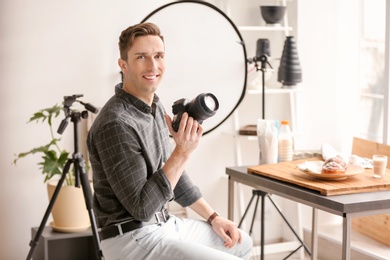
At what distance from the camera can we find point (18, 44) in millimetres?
3787

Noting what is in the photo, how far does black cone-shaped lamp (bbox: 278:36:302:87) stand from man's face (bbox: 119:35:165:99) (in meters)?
1.44

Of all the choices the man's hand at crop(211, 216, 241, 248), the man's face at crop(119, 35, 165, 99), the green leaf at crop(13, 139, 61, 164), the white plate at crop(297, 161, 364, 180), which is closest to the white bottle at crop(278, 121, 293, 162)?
the white plate at crop(297, 161, 364, 180)

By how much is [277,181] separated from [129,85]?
760 millimetres

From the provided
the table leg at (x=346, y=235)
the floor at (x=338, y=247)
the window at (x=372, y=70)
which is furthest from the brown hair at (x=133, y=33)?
the window at (x=372, y=70)

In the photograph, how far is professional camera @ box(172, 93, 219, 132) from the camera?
8.02 ft

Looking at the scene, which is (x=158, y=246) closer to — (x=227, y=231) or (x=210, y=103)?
(x=227, y=231)

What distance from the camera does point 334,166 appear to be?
2.82 m

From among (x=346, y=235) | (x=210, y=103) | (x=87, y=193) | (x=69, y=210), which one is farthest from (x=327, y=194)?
(x=69, y=210)

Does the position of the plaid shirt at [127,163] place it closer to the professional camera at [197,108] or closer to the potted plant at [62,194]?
the professional camera at [197,108]

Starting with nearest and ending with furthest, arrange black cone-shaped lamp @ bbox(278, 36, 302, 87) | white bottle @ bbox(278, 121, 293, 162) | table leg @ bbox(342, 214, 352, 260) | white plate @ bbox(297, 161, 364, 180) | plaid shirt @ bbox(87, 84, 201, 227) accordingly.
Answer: plaid shirt @ bbox(87, 84, 201, 227)
table leg @ bbox(342, 214, 352, 260)
white plate @ bbox(297, 161, 364, 180)
white bottle @ bbox(278, 121, 293, 162)
black cone-shaped lamp @ bbox(278, 36, 302, 87)

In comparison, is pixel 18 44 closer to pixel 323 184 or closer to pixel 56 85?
pixel 56 85

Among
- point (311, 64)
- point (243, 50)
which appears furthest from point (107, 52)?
point (311, 64)

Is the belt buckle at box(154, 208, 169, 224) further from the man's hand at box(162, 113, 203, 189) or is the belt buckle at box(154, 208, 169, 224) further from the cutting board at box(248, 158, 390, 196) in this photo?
the cutting board at box(248, 158, 390, 196)

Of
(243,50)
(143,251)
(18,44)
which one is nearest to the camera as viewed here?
(143,251)
